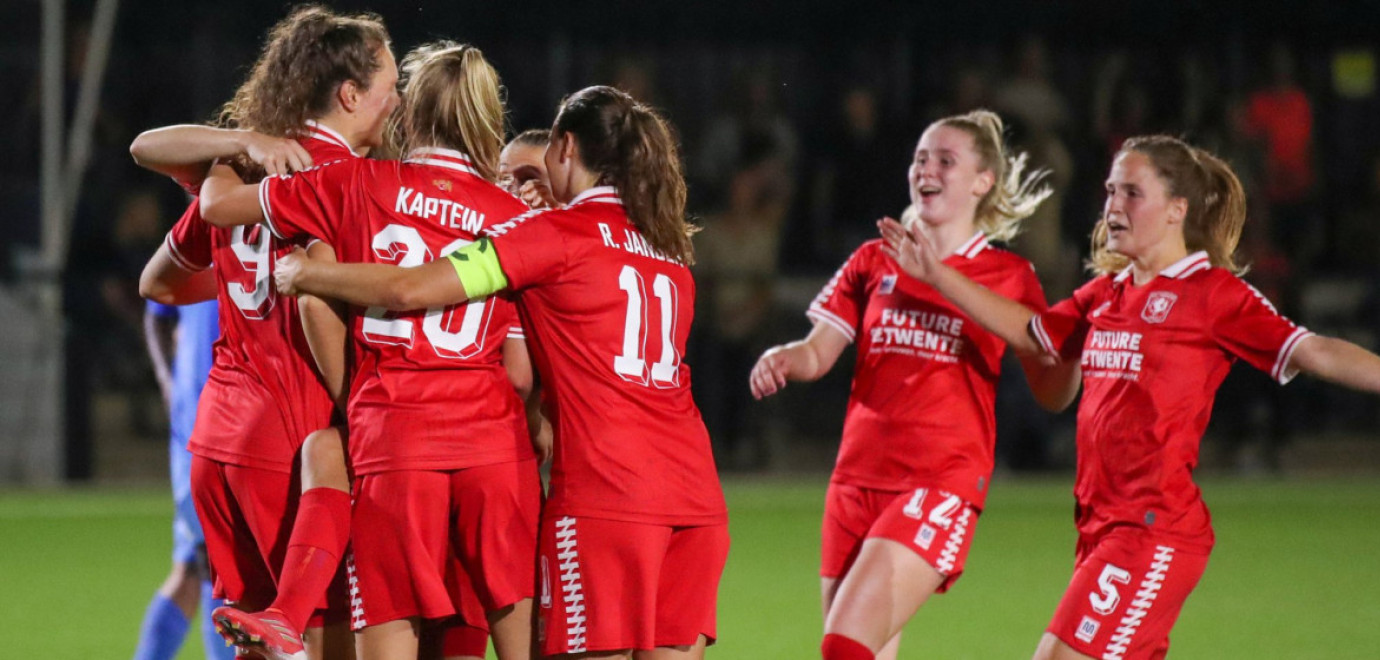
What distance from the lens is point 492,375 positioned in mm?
3801

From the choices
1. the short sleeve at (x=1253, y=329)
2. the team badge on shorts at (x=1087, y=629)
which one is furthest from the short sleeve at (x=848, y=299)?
the team badge on shorts at (x=1087, y=629)

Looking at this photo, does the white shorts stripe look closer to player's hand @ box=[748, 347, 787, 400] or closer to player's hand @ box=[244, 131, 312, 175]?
player's hand @ box=[244, 131, 312, 175]

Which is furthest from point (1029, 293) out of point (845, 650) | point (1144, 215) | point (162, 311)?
point (162, 311)

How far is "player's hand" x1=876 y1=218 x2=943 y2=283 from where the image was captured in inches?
173

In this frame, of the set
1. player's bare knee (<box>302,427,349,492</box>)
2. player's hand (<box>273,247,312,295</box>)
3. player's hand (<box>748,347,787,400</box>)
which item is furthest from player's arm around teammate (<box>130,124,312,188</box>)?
player's hand (<box>748,347,787,400</box>)

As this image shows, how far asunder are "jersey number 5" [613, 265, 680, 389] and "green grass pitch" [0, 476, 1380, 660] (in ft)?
8.71

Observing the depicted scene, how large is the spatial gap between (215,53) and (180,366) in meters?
9.23

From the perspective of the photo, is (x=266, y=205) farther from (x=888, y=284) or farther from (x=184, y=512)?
(x=888, y=284)

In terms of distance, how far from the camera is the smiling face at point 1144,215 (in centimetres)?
445

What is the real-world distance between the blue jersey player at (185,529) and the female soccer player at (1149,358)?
2139 mm

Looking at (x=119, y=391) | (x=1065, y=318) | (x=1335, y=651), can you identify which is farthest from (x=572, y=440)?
(x=119, y=391)

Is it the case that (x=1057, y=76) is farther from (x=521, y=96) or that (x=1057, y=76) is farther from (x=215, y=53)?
(x=215, y=53)

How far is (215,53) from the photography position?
13.8 m

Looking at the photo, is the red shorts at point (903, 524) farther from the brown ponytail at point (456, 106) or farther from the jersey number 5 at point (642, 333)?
the brown ponytail at point (456, 106)
